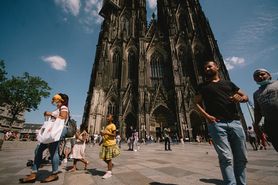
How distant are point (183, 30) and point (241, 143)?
99.6 feet

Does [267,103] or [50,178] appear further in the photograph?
[50,178]

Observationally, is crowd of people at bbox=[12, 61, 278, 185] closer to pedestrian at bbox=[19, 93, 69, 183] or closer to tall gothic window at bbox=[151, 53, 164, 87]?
pedestrian at bbox=[19, 93, 69, 183]

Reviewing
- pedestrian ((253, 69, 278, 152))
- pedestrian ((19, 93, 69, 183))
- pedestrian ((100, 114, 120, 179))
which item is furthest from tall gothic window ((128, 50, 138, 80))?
pedestrian ((253, 69, 278, 152))

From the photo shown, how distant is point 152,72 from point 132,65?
3.74 meters

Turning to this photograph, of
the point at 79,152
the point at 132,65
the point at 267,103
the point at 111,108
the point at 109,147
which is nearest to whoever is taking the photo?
the point at 267,103

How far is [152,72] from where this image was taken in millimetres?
26453

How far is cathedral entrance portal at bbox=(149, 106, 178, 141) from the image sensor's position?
74.4 ft

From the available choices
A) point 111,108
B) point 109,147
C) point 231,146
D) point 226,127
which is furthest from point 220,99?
point 111,108

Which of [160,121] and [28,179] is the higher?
[160,121]

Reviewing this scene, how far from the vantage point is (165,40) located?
93.5 feet

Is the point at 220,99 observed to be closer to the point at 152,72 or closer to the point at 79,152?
the point at 79,152

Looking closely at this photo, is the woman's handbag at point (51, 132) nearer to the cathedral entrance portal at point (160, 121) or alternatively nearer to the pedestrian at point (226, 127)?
the pedestrian at point (226, 127)

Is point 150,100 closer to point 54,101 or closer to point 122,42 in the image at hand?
point 122,42

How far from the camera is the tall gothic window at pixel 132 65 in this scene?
26.2m
